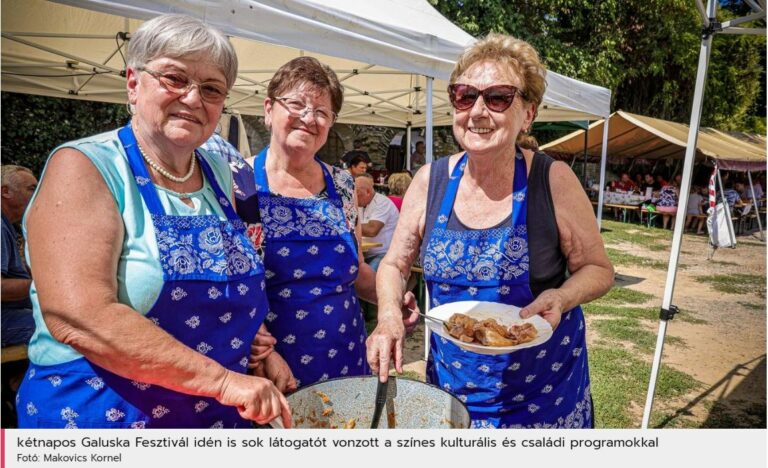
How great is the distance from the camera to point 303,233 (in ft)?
5.79

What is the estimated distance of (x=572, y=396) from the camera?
1712 millimetres

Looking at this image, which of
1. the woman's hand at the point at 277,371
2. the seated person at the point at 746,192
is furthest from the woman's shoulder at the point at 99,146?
the seated person at the point at 746,192

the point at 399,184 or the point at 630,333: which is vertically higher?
the point at 399,184

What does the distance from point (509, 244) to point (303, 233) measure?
71 cm

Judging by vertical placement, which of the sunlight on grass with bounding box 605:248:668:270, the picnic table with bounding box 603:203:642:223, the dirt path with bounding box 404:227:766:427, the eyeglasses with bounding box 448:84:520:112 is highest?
the eyeglasses with bounding box 448:84:520:112

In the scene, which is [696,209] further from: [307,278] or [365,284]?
[307,278]

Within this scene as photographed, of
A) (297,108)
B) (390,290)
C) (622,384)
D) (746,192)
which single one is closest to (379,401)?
(390,290)

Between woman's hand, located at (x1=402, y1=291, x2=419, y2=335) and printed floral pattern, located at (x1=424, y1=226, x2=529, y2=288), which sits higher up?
printed floral pattern, located at (x1=424, y1=226, x2=529, y2=288)

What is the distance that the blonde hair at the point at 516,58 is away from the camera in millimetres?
1635

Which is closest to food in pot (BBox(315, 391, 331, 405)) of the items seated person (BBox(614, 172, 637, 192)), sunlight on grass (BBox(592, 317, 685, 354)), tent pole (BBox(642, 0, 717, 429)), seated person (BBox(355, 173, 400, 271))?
tent pole (BBox(642, 0, 717, 429))

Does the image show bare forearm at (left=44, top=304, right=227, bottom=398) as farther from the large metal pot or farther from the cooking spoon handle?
the cooking spoon handle

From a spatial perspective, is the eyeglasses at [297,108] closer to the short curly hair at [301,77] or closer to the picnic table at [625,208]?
the short curly hair at [301,77]

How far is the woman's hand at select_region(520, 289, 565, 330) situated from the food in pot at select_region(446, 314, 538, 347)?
46mm

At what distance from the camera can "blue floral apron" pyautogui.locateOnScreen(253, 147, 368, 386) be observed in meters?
1.74
